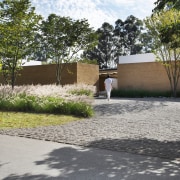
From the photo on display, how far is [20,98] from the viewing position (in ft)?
42.8

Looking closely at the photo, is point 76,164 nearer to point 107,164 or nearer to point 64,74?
point 107,164

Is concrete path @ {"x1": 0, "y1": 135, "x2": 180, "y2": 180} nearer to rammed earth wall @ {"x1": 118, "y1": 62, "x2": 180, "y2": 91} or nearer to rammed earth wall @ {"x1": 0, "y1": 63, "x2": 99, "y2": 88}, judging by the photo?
rammed earth wall @ {"x1": 0, "y1": 63, "x2": 99, "y2": 88}

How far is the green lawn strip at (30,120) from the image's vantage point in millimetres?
8887

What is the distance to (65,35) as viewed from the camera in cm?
2197

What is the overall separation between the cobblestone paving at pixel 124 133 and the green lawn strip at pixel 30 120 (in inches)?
26.4

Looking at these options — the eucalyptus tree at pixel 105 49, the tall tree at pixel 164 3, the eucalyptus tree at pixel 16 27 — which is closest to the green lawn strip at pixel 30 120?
the tall tree at pixel 164 3

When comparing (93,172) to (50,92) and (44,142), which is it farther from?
(50,92)

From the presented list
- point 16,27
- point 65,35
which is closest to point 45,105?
point 16,27

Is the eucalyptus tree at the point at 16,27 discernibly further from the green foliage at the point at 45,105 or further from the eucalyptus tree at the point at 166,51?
the eucalyptus tree at the point at 166,51

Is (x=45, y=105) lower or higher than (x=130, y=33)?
lower

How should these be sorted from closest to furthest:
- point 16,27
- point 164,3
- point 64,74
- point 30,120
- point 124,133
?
point 164,3
point 124,133
point 30,120
point 16,27
point 64,74

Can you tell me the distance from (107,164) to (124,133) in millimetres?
2966

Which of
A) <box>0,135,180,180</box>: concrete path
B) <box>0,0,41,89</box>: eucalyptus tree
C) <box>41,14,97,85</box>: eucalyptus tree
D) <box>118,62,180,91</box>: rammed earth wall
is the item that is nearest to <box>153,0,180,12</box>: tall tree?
<box>0,135,180,180</box>: concrete path

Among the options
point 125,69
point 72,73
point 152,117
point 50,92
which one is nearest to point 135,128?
point 152,117
